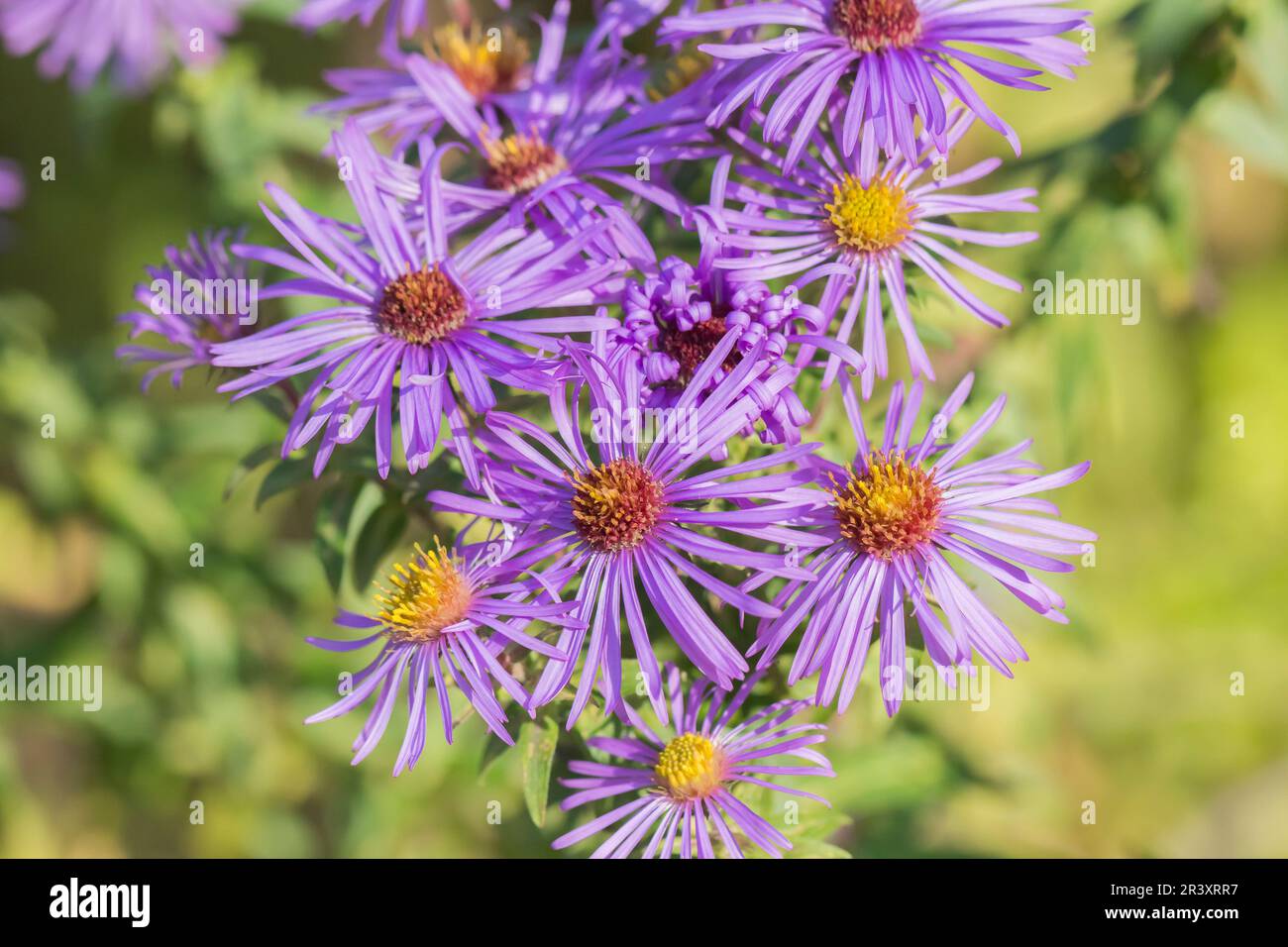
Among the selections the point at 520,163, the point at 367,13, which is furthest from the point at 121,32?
the point at 520,163

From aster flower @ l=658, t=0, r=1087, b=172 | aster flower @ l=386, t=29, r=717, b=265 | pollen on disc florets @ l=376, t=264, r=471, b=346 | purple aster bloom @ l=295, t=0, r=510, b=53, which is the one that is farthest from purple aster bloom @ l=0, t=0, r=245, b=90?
aster flower @ l=658, t=0, r=1087, b=172

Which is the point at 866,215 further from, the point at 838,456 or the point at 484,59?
the point at 484,59

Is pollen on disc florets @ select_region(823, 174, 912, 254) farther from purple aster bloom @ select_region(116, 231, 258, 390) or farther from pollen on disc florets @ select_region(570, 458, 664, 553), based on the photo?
purple aster bloom @ select_region(116, 231, 258, 390)

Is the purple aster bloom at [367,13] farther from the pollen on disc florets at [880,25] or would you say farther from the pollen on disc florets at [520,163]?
the pollen on disc florets at [880,25]

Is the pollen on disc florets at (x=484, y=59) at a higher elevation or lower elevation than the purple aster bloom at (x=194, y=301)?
higher

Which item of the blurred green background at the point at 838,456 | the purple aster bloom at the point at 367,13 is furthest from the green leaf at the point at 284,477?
the purple aster bloom at the point at 367,13

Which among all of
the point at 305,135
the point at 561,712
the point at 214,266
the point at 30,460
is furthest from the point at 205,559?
the point at 561,712

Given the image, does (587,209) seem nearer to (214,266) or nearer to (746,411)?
(746,411)

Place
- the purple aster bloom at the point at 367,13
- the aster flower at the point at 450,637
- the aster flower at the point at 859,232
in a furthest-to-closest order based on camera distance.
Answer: the purple aster bloom at the point at 367,13
the aster flower at the point at 859,232
the aster flower at the point at 450,637
